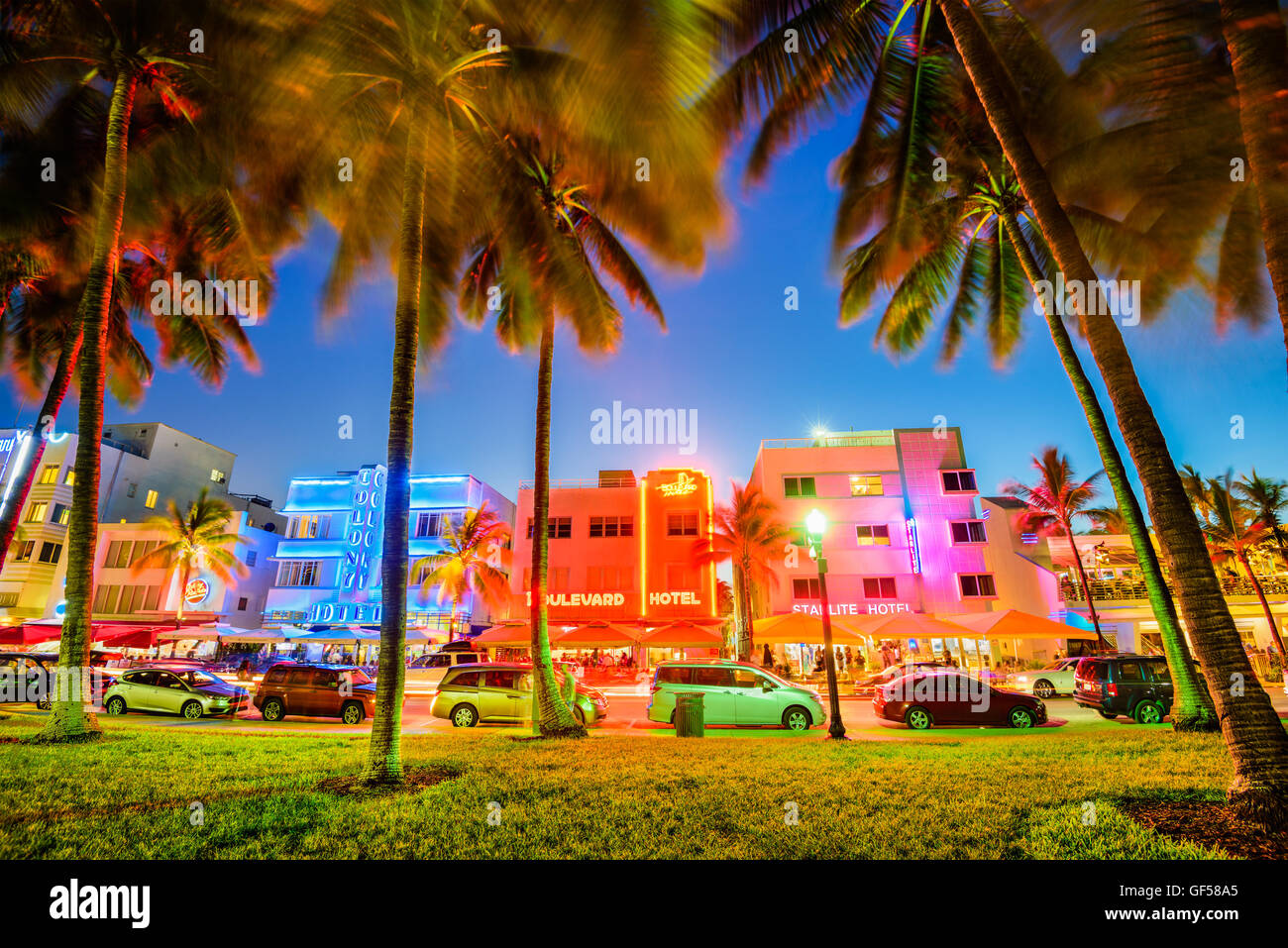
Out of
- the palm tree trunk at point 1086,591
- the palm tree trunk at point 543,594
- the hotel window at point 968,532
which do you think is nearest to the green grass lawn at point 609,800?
the palm tree trunk at point 543,594

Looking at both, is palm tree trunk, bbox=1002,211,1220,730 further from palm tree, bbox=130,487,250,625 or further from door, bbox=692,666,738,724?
palm tree, bbox=130,487,250,625

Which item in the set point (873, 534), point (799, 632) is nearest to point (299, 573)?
point (799, 632)

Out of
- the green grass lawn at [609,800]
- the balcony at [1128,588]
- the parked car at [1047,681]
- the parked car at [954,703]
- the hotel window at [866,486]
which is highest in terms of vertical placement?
the hotel window at [866,486]

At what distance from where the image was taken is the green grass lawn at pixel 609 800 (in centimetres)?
499

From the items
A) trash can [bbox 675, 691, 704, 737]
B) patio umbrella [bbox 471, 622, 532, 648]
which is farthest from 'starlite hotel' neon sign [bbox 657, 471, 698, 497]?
trash can [bbox 675, 691, 704, 737]

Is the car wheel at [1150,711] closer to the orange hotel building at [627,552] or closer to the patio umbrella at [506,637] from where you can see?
the orange hotel building at [627,552]

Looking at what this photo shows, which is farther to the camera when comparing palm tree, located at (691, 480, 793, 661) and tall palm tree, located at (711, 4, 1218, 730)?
palm tree, located at (691, 480, 793, 661)

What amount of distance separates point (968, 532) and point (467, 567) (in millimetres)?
30566

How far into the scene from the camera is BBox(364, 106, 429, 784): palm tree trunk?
7.62 m

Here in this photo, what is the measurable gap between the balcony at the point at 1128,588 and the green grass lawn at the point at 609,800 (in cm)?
2762

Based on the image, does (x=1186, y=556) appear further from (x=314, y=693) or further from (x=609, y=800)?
(x=314, y=693)

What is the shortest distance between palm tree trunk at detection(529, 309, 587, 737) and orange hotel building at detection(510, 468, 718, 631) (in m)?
21.1

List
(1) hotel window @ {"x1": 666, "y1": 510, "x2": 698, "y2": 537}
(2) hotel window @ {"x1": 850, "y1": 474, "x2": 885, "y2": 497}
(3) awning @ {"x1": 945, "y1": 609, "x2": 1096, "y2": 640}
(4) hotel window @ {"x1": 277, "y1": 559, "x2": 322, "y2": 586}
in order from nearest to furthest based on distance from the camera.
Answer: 1. (3) awning @ {"x1": 945, "y1": 609, "x2": 1096, "y2": 640}
2. (2) hotel window @ {"x1": 850, "y1": 474, "x2": 885, "y2": 497}
3. (1) hotel window @ {"x1": 666, "y1": 510, "x2": 698, "y2": 537}
4. (4) hotel window @ {"x1": 277, "y1": 559, "x2": 322, "y2": 586}
